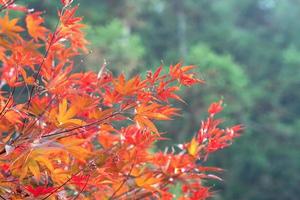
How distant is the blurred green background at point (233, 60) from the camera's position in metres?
6.09

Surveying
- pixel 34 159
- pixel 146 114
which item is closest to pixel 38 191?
pixel 34 159

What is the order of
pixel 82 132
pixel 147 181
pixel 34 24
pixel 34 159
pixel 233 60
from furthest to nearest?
pixel 233 60 < pixel 34 24 < pixel 147 181 < pixel 82 132 < pixel 34 159

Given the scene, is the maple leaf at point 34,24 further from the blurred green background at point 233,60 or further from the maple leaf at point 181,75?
the blurred green background at point 233,60

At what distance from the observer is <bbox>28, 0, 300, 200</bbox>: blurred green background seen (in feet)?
20.0

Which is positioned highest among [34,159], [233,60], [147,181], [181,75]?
[181,75]

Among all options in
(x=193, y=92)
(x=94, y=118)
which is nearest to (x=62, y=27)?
(x=94, y=118)

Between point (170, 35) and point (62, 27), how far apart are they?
7.53 m

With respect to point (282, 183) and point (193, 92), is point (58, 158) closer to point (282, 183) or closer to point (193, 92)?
point (193, 92)

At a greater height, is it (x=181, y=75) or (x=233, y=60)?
(x=181, y=75)

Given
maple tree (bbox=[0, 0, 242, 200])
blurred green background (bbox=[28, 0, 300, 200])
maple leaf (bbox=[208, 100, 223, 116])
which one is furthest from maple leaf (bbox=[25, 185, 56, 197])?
blurred green background (bbox=[28, 0, 300, 200])

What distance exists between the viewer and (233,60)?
7566 millimetres

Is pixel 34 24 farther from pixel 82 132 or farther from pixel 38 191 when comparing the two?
pixel 38 191

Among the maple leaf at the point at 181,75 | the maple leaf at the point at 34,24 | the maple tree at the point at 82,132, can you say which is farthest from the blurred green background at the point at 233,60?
the maple leaf at the point at 181,75

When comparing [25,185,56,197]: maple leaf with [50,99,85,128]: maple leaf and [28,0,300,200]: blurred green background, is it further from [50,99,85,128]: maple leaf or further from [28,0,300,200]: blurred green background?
[28,0,300,200]: blurred green background
